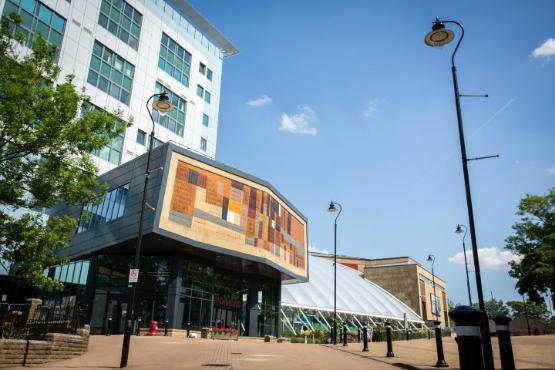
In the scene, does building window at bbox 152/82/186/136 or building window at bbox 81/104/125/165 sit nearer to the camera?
building window at bbox 81/104/125/165

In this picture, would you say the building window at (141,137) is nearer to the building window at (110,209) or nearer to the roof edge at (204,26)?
the building window at (110,209)

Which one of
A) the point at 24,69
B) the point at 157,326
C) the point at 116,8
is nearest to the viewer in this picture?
the point at 24,69

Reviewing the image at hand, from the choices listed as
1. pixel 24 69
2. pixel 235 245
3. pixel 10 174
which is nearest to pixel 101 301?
pixel 235 245

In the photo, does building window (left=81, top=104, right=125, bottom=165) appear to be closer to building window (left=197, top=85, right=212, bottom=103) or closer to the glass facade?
the glass facade

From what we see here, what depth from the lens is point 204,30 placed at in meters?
59.8

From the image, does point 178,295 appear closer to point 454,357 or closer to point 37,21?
point 454,357

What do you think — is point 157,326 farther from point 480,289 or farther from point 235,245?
point 480,289

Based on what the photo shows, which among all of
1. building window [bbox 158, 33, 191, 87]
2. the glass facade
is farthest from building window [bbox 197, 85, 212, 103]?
the glass facade

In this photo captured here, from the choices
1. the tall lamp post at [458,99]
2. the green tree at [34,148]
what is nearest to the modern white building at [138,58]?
the green tree at [34,148]

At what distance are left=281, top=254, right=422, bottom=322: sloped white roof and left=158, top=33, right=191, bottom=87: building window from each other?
101ft

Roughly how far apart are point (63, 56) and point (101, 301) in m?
24.6

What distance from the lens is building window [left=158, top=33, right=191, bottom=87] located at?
5241 cm

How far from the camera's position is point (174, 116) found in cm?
5184

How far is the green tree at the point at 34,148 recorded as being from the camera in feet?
52.5
